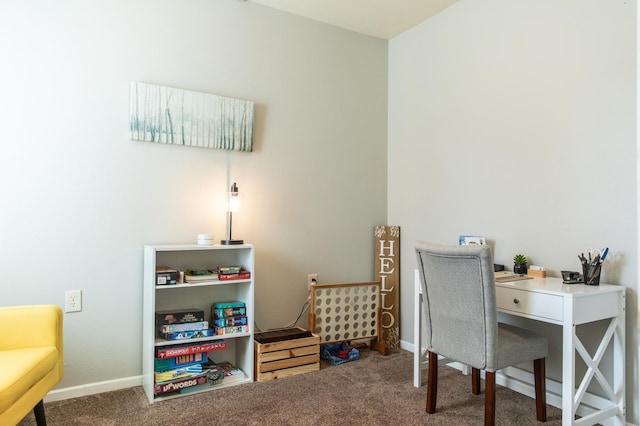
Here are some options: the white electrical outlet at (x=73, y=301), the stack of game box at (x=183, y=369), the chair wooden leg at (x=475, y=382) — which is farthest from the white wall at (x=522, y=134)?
the white electrical outlet at (x=73, y=301)

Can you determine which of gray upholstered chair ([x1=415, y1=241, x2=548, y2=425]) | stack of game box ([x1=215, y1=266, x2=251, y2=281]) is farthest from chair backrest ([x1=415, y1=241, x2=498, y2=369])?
stack of game box ([x1=215, y1=266, x2=251, y2=281])

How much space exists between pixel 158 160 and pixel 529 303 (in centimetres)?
212

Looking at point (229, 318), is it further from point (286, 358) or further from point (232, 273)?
point (286, 358)

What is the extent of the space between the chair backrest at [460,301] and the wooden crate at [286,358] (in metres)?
0.87

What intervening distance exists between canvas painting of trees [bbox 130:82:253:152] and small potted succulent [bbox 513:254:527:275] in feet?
5.71

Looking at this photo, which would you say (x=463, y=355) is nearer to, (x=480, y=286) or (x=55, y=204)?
(x=480, y=286)

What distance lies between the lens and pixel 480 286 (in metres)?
1.91

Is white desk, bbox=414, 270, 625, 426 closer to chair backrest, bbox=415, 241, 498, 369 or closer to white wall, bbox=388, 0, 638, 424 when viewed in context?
white wall, bbox=388, 0, 638, 424

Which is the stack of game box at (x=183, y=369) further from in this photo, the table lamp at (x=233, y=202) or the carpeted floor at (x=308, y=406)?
the table lamp at (x=233, y=202)

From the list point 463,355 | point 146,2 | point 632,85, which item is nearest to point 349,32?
point 146,2

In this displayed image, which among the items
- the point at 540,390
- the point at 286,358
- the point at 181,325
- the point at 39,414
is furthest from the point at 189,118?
the point at 540,390

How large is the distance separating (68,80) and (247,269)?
142 centimetres

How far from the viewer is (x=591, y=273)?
2.08 metres

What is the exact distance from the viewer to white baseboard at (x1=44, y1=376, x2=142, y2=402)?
91.0 inches
